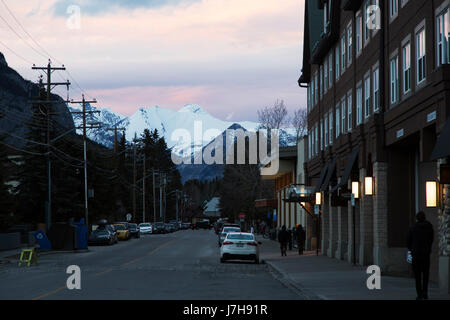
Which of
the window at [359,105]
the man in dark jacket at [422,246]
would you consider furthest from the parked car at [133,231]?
the man in dark jacket at [422,246]

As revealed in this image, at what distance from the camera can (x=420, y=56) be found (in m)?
25.6

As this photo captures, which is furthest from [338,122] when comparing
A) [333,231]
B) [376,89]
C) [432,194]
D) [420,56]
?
[432,194]

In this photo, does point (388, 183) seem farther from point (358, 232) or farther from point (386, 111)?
point (358, 232)

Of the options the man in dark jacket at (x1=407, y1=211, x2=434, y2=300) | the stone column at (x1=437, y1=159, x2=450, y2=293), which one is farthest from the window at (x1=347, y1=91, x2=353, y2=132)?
the man in dark jacket at (x1=407, y1=211, x2=434, y2=300)

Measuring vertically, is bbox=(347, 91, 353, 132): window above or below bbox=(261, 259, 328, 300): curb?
above

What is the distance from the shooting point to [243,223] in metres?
105

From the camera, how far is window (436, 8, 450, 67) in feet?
73.9

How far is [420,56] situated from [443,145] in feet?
20.3

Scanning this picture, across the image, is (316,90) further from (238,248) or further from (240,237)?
(238,248)

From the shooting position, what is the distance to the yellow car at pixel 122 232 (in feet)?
240

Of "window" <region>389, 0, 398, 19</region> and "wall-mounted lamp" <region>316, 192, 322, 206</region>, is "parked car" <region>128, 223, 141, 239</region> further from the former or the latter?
"window" <region>389, 0, 398, 19</region>

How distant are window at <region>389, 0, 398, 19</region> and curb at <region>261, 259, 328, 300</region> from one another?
10.0m

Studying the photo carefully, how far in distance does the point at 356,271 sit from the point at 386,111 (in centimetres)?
595
